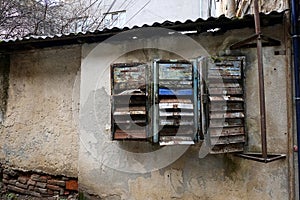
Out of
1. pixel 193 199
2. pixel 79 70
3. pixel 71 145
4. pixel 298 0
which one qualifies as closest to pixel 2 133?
pixel 71 145

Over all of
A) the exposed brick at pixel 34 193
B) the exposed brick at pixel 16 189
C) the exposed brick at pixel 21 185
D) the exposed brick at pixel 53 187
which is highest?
the exposed brick at pixel 53 187

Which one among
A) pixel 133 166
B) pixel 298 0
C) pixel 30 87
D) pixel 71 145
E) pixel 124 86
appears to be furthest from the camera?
pixel 30 87

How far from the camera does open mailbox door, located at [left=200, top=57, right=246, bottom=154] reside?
355 cm

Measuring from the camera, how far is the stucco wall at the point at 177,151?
371cm

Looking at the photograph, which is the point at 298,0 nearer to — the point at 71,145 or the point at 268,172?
the point at 268,172

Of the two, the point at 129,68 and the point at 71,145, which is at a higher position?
the point at 129,68

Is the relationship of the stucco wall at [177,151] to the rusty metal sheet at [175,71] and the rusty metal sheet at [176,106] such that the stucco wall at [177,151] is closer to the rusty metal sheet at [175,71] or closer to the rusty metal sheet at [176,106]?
the rusty metal sheet at [175,71]

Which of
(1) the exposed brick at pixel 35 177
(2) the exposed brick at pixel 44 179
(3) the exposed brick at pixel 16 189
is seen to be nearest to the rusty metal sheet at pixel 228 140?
(2) the exposed brick at pixel 44 179

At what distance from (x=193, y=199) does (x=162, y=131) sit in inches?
43.4

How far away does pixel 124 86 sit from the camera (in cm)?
378

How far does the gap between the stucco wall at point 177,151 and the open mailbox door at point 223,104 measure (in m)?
0.24

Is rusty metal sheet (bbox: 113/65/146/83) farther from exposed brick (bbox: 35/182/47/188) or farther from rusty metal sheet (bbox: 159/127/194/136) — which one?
exposed brick (bbox: 35/182/47/188)

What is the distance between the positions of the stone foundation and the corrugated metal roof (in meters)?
2.21

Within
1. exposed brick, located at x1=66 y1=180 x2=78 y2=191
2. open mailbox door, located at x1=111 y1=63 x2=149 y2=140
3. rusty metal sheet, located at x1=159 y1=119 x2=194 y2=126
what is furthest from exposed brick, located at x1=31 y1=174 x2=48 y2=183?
rusty metal sheet, located at x1=159 y1=119 x2=194 y2=126
